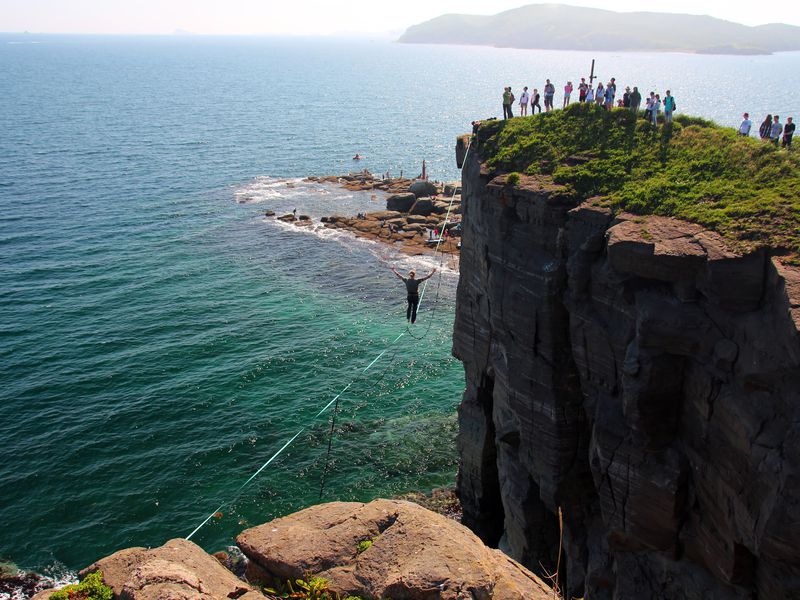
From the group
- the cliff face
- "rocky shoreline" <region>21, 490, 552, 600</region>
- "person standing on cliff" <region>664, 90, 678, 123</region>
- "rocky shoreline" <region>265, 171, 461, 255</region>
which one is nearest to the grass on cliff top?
"person standing on cliff" <region>664, 90, 678, 123</region>

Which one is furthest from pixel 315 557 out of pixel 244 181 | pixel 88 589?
pixel 244 181

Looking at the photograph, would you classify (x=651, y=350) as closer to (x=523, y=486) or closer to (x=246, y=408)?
(x=523, y=486)

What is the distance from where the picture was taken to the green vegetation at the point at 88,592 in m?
16.2

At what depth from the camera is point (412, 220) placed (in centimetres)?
8238

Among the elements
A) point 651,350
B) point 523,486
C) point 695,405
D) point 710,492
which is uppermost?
point 651,350

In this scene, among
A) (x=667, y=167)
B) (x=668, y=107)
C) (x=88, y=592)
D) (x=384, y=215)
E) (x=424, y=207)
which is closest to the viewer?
(x=88, y=592)

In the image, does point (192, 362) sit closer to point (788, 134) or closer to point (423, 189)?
point (788, 134)

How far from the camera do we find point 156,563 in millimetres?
15891

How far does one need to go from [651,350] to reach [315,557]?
40.0 ft

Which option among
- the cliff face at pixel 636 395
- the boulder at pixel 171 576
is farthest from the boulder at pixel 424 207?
the boulder at pixel 171 576

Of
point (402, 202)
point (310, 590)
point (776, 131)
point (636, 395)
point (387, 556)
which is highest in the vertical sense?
point (776, 131)

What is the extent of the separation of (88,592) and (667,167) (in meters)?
24.4

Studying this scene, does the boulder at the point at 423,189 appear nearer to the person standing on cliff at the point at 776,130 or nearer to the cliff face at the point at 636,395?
the cliff face at the point at 636,395

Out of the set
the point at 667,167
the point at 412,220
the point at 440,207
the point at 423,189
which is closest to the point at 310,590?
the point at 667,167
